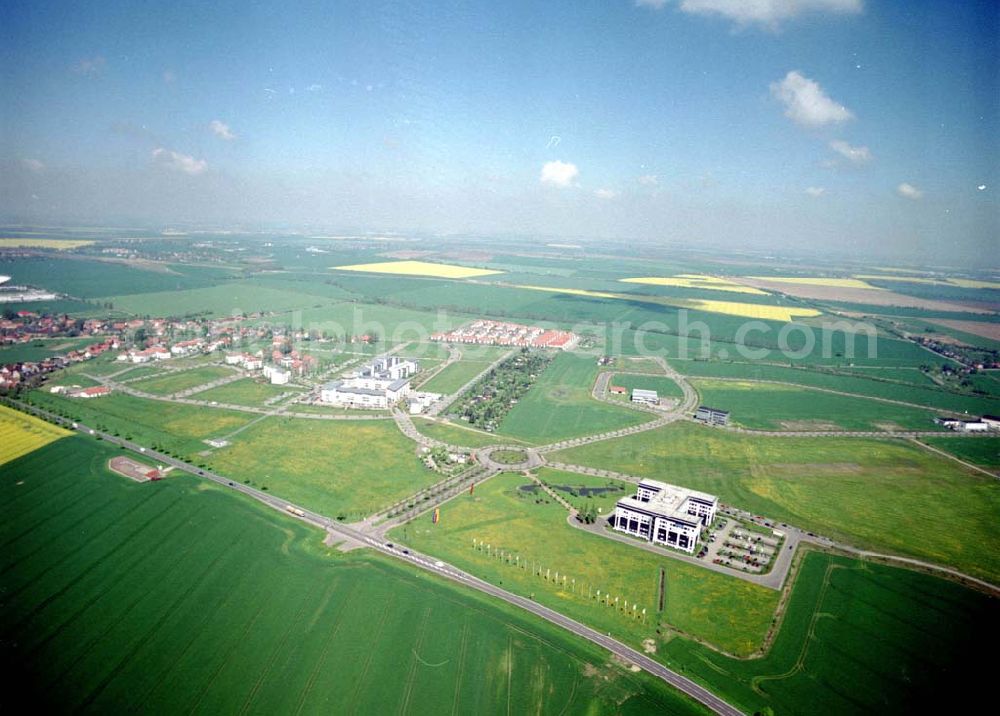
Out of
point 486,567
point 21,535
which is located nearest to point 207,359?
point 21,535

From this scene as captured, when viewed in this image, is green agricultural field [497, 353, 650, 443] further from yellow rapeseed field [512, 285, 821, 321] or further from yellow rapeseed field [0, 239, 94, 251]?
yellow rapeseed field [0, 239, 94, 251]

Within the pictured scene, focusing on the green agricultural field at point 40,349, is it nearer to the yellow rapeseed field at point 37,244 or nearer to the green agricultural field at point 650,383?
the green agricultural field at point 650,383

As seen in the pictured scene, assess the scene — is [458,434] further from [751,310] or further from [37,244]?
[37,244]

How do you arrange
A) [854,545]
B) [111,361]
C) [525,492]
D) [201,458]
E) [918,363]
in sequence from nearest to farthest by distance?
[854,545]
[525,492]
[201,458]
[111,361]
[918,363]

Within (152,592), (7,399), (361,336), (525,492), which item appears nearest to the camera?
(152,592)

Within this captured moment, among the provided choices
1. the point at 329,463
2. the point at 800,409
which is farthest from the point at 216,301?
the point at 800,409

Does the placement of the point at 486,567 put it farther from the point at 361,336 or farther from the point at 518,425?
the point at 361,336

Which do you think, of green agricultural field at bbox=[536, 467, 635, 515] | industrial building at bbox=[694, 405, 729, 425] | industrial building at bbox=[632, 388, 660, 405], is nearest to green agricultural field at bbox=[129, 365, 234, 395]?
green agricultural field at bbox=[536, 467, 635, 515]

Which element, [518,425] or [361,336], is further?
[361,336]

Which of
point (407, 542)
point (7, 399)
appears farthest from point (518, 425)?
point (7, 399)
